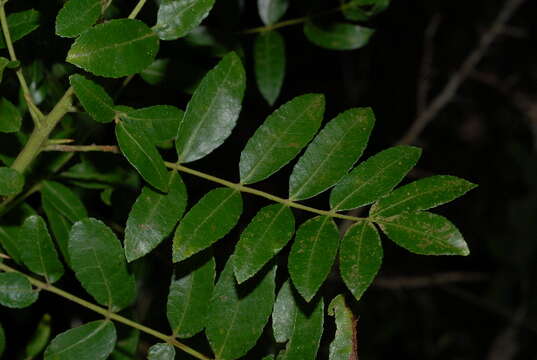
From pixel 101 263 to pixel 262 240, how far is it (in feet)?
0.88

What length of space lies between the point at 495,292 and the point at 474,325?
0.49 m

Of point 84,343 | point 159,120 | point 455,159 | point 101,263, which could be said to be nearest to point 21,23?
point 159,120

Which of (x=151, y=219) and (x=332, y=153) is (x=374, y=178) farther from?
(x=151, y=219)

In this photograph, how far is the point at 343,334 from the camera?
0.98 meters

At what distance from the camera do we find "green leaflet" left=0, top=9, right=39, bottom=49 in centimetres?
96

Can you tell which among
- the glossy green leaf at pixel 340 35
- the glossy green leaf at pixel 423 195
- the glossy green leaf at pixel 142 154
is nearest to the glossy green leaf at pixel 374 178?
the glossy green leaf at pixel 423 195

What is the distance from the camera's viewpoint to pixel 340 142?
0.99m

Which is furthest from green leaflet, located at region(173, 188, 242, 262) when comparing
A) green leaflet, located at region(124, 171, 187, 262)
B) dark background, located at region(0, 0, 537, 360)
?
dark background, located at region(0, 0, 537, 360)

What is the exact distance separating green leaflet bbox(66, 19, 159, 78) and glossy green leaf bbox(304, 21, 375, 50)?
0.58 m

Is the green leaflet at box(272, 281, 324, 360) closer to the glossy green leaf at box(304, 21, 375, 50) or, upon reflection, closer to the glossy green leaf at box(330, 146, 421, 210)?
the glossy green leaf at box(330, 146, 421, 210)

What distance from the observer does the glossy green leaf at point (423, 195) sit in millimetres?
917

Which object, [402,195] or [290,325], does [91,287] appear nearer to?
[290,325]

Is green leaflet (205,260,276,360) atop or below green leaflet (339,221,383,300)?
below

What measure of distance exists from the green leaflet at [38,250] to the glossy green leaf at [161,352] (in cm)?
19
